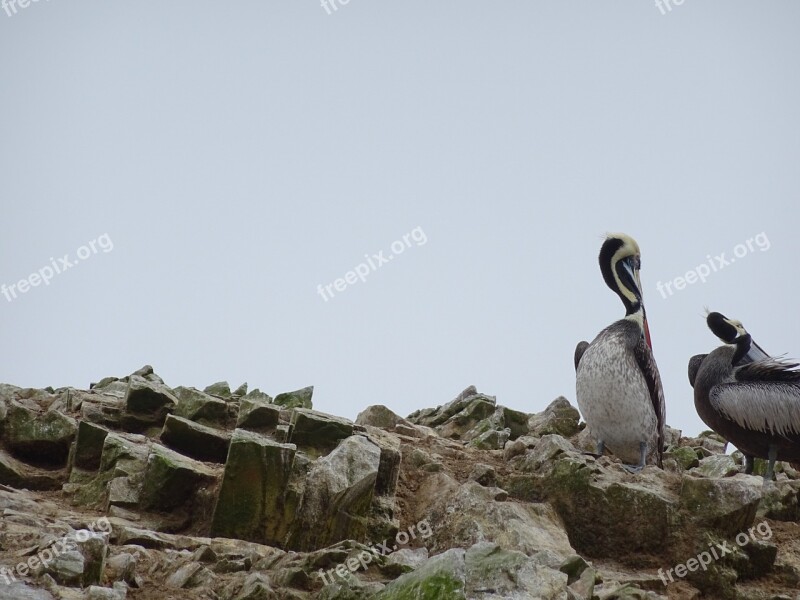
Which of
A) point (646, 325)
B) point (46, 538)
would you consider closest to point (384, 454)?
point (46, 538)

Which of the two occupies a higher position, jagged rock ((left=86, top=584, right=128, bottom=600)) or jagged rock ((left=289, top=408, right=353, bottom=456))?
jagged rock ((left=289, top=408, right=353, bottom=456))

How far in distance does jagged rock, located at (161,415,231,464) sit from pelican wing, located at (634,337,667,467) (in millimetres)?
7053

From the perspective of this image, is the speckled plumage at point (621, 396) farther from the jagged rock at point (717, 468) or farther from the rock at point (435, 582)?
the rock at point (435, 582)

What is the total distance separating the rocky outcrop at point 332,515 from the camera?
7.60 meters

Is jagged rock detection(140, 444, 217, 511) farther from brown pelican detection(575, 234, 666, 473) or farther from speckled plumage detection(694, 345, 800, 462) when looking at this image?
speckled plumage detection(694, 345, 800, 462)

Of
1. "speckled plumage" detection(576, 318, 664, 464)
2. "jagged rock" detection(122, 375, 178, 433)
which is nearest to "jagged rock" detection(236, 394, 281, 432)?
"jagged rock" detection(122, 375, 178, 433)

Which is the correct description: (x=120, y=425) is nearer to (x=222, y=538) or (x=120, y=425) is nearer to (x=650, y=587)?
(x=222, y=538)

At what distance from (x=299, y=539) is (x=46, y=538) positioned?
2623mm

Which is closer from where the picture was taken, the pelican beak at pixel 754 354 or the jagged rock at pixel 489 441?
the jagged rock at pixel 489 441

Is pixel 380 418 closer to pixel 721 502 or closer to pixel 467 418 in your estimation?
pixel 467 418

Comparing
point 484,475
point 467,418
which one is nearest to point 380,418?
point 467,418

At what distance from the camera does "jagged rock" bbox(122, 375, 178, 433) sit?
12.2 m

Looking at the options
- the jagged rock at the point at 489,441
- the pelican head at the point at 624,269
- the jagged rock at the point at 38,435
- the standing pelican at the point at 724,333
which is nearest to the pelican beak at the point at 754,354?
the standing pelican at the point at 724,333

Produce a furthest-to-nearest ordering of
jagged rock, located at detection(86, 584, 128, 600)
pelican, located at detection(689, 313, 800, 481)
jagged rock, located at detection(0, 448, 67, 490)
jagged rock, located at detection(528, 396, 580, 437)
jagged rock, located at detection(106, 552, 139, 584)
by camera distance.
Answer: jagged rock, located at detection(528, 396, 580, 437) → pelican, located at detection(689, 313, 800, 481) → jagged rock, located at detection(0, 448, 67, 490) → jagged rock, located at detection(106, 552, 139, 584) → jagged rock, located at detection(86, 584, 128, 600)
